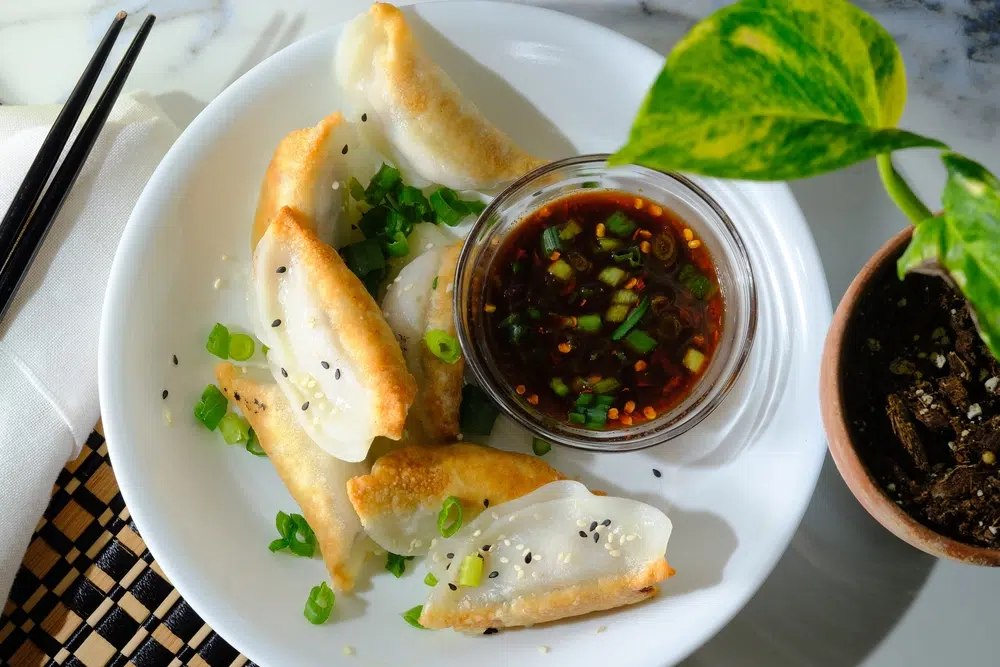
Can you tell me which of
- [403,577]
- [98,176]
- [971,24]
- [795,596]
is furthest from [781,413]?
[98,176]

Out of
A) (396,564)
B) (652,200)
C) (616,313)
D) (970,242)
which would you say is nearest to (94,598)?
→ (396,564)

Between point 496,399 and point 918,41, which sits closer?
point 496,399

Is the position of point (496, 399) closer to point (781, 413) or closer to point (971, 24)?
point (781, 413)

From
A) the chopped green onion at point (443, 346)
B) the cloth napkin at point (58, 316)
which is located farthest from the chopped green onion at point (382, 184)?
the cloth napkin at point (58, 316)

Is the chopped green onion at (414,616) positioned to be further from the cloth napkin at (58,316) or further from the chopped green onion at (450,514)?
the cloth napkin at (58,316)

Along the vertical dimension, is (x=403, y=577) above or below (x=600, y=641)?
below

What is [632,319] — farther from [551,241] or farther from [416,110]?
[416,110]
